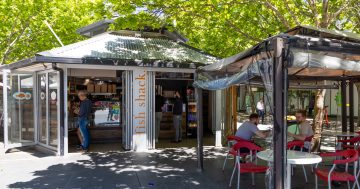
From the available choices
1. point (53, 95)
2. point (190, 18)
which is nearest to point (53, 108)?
point (53, 95)

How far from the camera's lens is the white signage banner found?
945 cm

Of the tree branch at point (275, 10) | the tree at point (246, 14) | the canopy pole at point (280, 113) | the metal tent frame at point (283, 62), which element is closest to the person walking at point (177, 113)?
the tree at point (246, 14)

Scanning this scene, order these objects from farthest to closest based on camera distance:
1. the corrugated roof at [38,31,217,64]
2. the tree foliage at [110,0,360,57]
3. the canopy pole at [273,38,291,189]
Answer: the corrugated roof at [38,31,217,64] < the tree foliage at [110,0,360,57] < the canopy pole at [273,38,291,189]

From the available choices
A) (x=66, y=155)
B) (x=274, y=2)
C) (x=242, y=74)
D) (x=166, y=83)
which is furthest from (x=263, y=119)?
(x=242, y=74)

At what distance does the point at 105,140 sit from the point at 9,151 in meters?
2.94

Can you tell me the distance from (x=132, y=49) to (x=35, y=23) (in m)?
8.07

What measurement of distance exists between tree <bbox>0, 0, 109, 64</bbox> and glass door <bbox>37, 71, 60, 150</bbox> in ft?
13.2

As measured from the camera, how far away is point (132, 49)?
9984mm

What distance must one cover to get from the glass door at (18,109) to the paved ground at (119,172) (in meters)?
0.65

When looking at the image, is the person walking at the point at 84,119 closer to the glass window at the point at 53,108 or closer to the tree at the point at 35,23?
the glass window at the point at 53,108

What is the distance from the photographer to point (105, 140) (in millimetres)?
11016

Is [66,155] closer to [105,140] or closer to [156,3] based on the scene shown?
[105,140]

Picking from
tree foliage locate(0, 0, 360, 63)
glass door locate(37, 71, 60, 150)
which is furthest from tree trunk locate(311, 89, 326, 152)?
glass door locate(37, 71, 60, 150)

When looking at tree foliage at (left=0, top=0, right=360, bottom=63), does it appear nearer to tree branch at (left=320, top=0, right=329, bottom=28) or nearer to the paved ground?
tree branch at (left=320, top=0, right=329, bottom=28)
